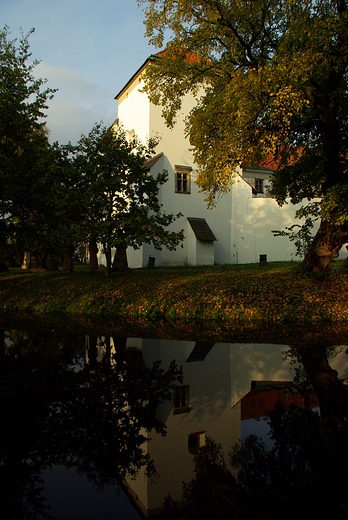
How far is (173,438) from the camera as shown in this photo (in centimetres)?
414

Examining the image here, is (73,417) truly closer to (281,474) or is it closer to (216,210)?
(281,474)

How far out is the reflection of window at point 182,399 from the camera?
496 cm

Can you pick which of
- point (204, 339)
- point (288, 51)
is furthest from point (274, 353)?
point (288, 51)

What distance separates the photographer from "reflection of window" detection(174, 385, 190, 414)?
16.3 ft

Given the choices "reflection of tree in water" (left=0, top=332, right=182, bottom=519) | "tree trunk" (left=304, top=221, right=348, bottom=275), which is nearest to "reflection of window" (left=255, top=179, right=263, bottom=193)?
"tree trunk" (left=304, top=221, right=348, bottom=275)

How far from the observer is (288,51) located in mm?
13281

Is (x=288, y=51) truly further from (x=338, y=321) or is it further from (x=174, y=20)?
(x=338, y=321)

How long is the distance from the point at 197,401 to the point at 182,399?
0.70 ft

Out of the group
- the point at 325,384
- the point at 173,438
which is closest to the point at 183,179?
the point at 325,384

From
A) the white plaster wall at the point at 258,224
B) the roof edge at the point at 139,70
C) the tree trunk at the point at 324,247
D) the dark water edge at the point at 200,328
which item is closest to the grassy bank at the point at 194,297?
the tree trunk at the point at 324,247

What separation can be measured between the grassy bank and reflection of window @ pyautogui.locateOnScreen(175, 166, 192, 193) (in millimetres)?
12671

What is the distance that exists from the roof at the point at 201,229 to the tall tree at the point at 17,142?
12550mm

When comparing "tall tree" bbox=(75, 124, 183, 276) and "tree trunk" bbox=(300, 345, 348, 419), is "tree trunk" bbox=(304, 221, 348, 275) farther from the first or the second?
"tree trunk" bbox=(300, 345, 348, 419)

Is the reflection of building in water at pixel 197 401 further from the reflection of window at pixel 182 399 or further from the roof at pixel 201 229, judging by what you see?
the roof at pixel 201 229
